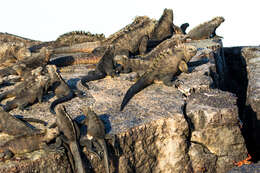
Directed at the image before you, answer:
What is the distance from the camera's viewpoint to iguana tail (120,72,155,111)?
5570 mm

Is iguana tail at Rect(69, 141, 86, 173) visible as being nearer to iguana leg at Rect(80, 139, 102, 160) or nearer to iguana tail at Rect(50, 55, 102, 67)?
iguana leg at Rect(80, 139, 102, 160)

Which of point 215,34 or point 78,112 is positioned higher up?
point 215,34

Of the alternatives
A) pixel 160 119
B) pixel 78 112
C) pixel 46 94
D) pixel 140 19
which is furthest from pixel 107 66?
pixel 140 19

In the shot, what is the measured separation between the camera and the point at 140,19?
10.1 metres

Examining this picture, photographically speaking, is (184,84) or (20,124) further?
(184,84)

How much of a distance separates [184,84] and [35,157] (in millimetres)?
3518

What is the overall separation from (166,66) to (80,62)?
3.07 m

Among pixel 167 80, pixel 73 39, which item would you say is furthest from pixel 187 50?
pixel 73 39

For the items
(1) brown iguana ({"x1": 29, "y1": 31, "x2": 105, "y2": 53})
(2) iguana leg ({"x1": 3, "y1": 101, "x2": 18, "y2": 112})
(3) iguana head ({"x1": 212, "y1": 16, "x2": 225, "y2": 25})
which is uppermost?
(3) iguana head ({"x1": 212, "y1": 16, "x2": 225, "y2": 25})

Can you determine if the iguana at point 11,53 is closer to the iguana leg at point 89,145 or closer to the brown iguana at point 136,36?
the brown iguana at point 136,36

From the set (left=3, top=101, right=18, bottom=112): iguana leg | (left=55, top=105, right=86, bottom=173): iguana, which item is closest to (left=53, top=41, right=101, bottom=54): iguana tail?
(left=3, top=101, right=18, bottom=112): iguana leg

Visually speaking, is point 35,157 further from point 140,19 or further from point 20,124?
point 140,19

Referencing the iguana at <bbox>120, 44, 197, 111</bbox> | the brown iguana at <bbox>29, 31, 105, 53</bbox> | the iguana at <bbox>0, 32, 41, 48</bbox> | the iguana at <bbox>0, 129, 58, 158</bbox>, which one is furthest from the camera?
the iguana at <bbox>0, 32, 41, 48</bbox>

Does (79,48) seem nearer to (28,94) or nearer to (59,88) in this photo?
(59,88)
